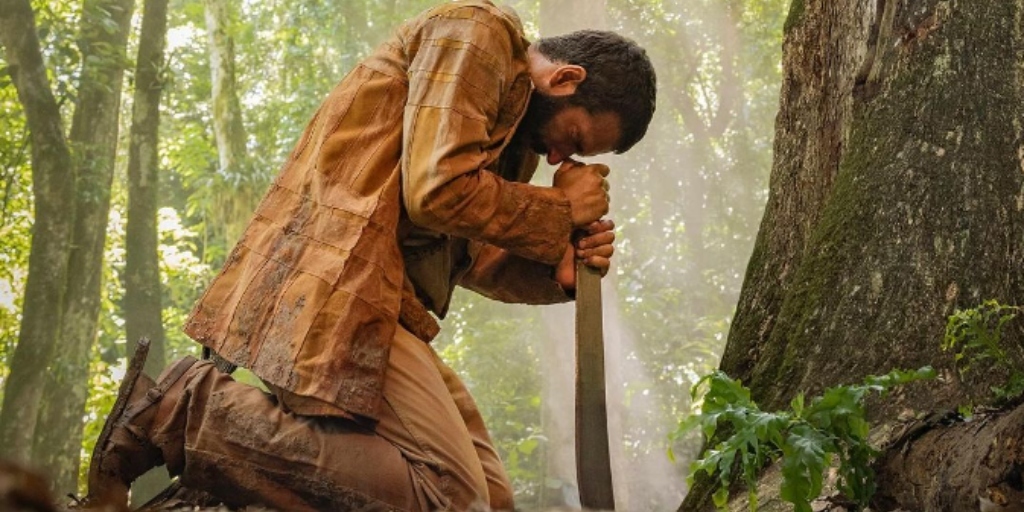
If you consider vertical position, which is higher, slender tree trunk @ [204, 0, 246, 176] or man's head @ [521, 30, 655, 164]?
slender tree trunk @ [204, 0, 246, 176]

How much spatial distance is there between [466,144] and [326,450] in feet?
3.04

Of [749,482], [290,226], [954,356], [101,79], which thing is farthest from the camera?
[101,79]

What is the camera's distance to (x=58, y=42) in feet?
56.5

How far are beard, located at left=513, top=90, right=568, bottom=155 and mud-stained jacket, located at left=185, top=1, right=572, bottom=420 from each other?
0.05m

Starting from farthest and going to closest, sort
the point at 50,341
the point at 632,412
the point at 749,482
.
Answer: the point at 632,412 < the point at 50,341 < the point at 749,482

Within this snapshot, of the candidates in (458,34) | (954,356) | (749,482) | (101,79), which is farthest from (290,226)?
(101,79)

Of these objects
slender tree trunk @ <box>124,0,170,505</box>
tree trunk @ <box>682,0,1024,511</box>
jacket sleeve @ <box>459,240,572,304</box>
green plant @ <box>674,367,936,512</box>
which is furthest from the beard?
slender tree trunk @ <box>124,0,170,505</box>

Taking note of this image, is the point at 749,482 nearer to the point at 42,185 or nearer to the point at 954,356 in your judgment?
the point at 954,356

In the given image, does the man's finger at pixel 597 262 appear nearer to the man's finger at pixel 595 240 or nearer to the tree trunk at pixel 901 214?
the man's finger at pixel 595 240

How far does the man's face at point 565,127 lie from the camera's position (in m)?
3.88

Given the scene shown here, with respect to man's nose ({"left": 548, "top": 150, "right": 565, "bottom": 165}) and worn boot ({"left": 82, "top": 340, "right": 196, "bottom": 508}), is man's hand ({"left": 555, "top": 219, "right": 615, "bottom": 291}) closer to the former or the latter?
man's nose ({"left": 548, "top": 150, "right": 565, "bottom": 165})

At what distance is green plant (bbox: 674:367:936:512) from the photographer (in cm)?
291

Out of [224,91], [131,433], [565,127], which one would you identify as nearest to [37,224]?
[224,91]

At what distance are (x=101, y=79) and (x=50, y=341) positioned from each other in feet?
11.8
